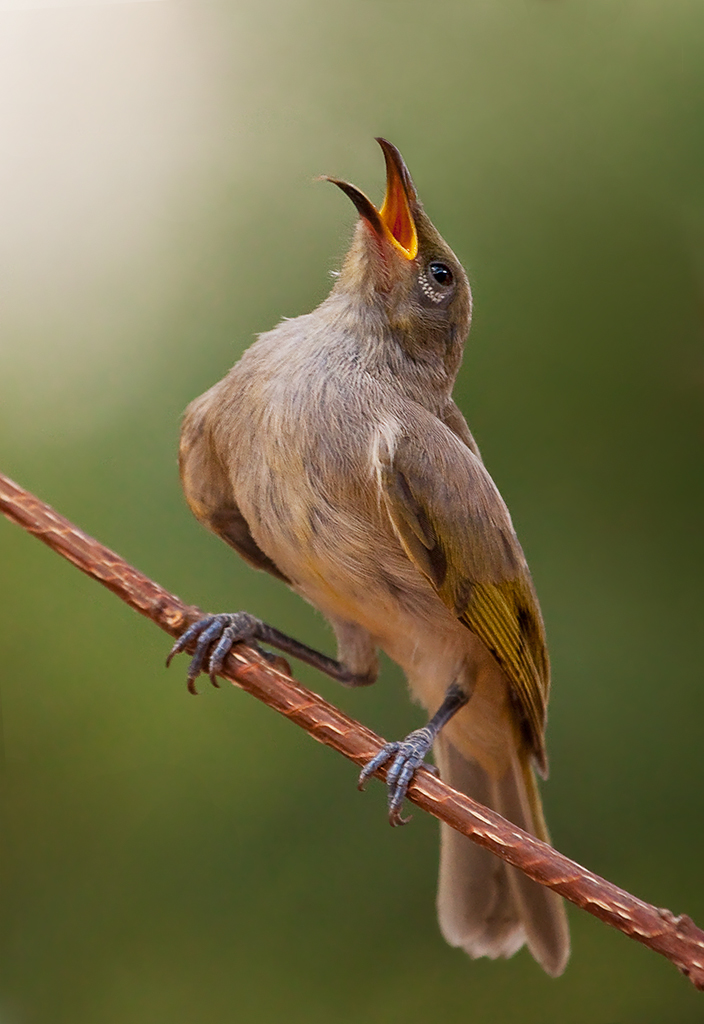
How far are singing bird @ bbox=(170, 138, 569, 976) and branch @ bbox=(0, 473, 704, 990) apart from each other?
75 mm

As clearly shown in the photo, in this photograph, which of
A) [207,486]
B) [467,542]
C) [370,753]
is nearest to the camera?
[370,753]

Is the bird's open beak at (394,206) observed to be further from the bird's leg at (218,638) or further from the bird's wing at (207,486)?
the bird's leg at (218,638)

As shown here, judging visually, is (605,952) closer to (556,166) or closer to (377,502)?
(377,502)

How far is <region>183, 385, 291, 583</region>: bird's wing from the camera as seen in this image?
4.94 ft

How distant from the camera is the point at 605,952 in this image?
5.28 ft

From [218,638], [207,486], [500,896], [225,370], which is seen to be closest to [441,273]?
[225,370]

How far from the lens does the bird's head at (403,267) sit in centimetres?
142

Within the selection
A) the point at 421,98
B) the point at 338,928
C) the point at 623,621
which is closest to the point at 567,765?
the point at 623,621

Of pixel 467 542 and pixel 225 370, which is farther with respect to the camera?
pixel 225 370

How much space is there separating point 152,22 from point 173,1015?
65.1 inches

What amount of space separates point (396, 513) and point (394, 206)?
1.53 ft

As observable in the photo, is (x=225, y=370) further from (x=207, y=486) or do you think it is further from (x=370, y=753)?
(x=370, y=753)

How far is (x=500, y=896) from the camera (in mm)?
1626

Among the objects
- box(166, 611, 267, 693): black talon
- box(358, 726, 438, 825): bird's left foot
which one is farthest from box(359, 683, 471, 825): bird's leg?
box(166, 611, 267, 693): black talon
